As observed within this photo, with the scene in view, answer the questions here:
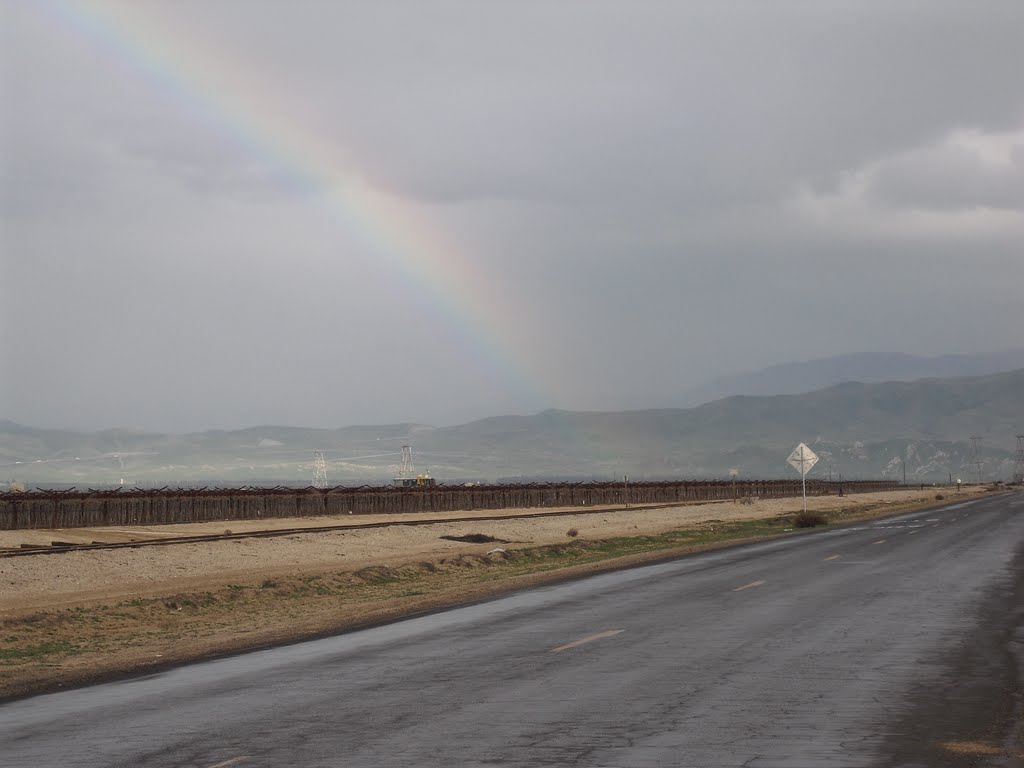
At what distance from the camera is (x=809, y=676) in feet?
47.1

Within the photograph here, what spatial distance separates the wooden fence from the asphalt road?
155 ft

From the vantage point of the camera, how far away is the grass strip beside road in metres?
18.6

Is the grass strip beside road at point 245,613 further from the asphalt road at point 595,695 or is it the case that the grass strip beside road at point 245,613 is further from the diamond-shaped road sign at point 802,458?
the diamond-shaped road sign at point 802,458

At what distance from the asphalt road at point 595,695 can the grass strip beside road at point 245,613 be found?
1.53 metres

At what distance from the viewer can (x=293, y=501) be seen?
8594 cm

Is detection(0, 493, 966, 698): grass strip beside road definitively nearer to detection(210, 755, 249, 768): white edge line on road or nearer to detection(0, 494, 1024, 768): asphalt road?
detection(0, 494, 1024, 768): asphalt road

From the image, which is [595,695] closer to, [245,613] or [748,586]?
[748,586]

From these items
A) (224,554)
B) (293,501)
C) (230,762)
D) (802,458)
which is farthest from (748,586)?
(293,501)

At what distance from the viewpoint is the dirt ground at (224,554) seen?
33281mm

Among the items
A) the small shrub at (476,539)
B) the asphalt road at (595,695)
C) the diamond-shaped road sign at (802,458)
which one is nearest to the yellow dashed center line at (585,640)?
the asphalt road at (595,695)

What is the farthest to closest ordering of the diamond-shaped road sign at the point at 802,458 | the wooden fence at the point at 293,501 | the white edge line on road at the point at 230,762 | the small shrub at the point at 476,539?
1. the wooden fence at the point at 293,501
2. the diamond-shaped road sign at the point at 802,458
3. the small shrub at the point at 476,539
4. the white edge line on road at the point at 230,762

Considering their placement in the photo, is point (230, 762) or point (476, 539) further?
point (476, 539)

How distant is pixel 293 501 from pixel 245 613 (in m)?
60.2

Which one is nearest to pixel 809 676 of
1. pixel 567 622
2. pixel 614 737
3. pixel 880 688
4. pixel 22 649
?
pixel 880 688
